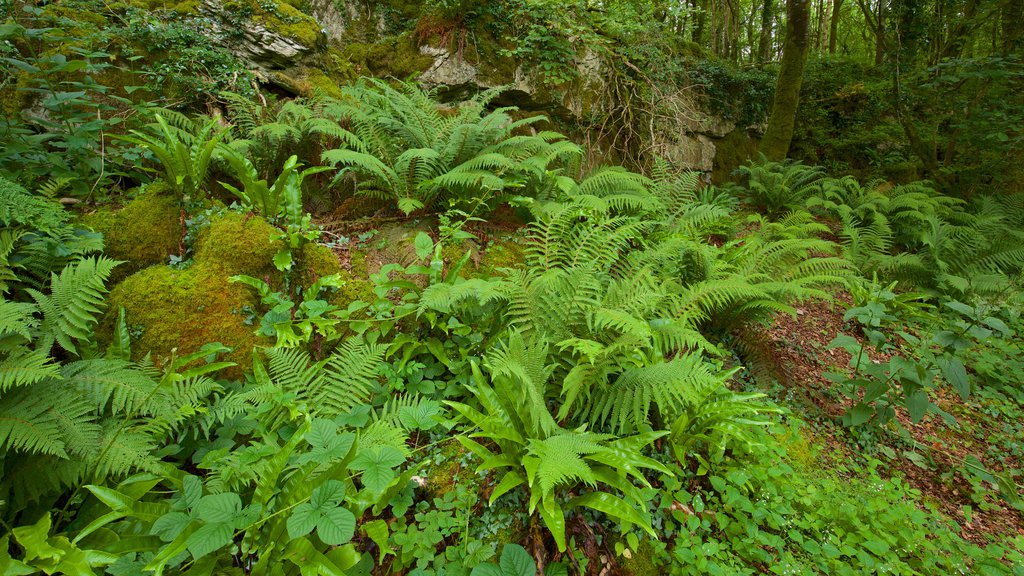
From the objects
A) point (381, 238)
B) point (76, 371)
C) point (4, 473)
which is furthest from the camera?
point (381, 238)

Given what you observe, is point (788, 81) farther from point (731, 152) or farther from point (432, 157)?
point (432, 157)

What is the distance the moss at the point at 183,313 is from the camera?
2.45m

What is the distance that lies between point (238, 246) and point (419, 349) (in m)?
1.45

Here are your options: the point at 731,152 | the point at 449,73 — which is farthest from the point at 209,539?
the point at 731,152

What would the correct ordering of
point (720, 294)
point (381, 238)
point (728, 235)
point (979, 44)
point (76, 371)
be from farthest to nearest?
point (979, 44)
point (728, 235)
point (381, 238)
point (720, 294)
point (76, 371)

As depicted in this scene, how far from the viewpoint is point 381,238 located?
3496 mm

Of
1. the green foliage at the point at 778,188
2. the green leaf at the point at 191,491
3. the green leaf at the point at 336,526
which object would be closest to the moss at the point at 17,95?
the green leaf at the point at 191,491

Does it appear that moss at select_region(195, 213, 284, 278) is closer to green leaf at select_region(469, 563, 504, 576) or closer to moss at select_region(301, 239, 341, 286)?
moss at select_region(301, 239, 341, 286)

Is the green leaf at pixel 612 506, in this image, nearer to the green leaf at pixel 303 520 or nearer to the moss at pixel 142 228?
the green leaf at pixel 303 520

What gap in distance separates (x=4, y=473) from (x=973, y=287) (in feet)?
24.4

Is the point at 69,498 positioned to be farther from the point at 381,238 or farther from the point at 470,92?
the point at 470,92

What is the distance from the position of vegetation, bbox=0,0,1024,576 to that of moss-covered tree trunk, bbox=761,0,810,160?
240 centimetres

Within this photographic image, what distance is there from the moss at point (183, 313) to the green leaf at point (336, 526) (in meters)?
1.46

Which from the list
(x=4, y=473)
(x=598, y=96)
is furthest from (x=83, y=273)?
(x=598, y=96)
